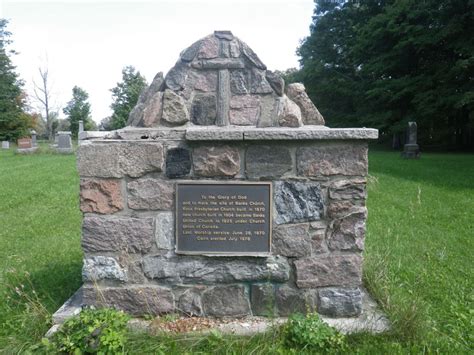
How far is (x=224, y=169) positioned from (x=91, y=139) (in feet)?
3.24

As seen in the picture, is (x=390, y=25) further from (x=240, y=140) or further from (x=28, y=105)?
(x=28, y=105)

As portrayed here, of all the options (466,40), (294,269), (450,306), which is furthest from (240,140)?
(466,40)

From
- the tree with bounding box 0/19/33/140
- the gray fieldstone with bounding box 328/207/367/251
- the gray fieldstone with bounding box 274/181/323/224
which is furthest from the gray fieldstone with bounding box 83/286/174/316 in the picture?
the tree with bounding box 0/19/33/140

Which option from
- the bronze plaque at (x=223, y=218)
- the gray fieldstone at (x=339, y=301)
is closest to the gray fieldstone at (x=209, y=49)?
the bronze plaque at (x=223, y=218)

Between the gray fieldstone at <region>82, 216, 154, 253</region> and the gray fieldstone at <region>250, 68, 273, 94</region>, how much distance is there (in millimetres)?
1255

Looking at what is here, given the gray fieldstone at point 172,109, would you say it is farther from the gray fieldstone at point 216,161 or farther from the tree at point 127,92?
the tree at point 127,92

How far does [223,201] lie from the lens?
2.94 metres

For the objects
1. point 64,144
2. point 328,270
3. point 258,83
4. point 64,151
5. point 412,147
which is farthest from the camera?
point 64,144

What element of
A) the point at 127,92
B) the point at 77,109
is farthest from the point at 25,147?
the point at 77,109

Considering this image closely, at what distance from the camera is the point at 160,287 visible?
9.80ft

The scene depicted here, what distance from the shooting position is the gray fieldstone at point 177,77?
3.08 meters

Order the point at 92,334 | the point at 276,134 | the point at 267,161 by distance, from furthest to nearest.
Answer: the point at 267,161 → the point at 276,134 → the point at 92,334

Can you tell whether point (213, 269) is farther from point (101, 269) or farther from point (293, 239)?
point (101, 269)

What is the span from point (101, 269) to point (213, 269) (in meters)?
0.83
